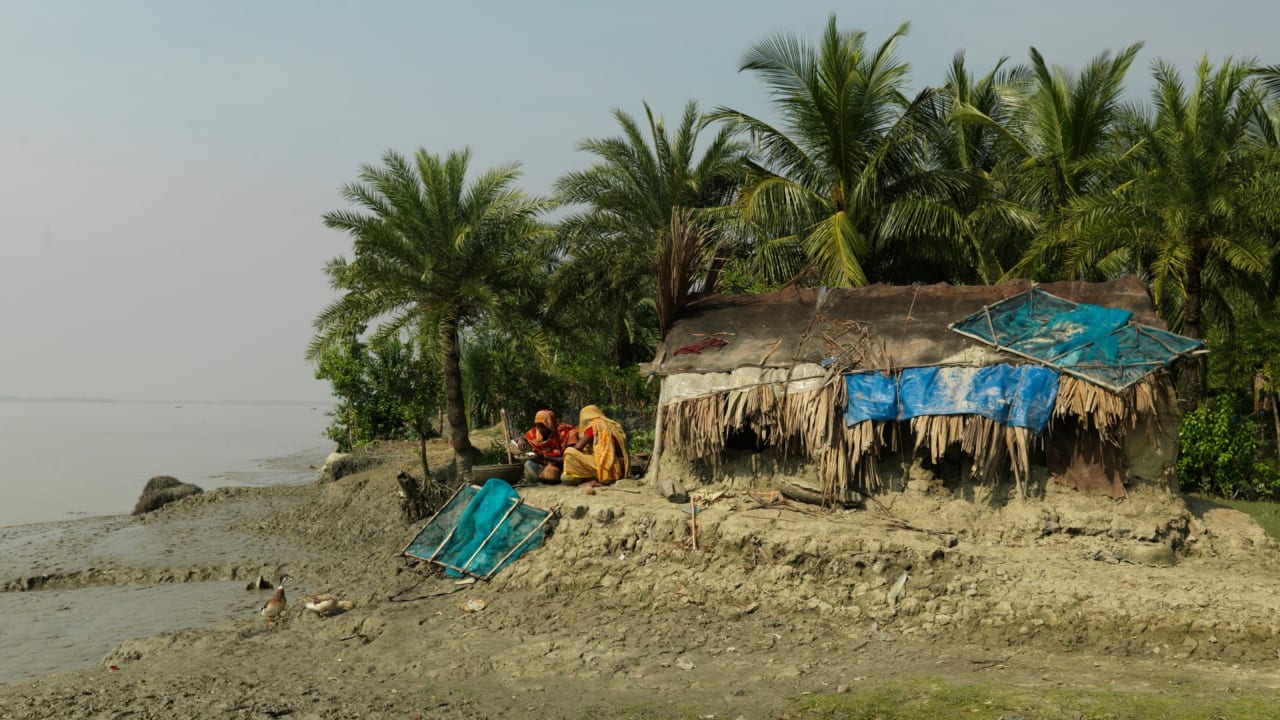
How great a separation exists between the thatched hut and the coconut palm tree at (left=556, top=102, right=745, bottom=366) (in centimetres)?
995

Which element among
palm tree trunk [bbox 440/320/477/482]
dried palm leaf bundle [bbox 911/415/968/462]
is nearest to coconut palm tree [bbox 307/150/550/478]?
palm tree trunk [bbox 440/320/477/482]

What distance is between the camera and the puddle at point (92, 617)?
9766 millimetres

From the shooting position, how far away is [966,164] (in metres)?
23.2

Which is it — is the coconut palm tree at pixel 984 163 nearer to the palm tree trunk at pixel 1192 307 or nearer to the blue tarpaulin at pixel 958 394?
the palm tree trunk at pixel 1192 307

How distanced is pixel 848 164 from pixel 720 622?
487 inches

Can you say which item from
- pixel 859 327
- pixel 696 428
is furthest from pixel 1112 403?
pixel 696 428

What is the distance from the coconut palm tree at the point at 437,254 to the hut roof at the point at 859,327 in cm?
616

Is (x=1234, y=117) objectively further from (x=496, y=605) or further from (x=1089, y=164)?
(x=496, y=605)

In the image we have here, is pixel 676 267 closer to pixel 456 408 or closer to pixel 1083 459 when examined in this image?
pixel 1083 459

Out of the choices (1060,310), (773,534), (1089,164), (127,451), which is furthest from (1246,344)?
(127,451)

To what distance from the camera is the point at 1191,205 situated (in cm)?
1463

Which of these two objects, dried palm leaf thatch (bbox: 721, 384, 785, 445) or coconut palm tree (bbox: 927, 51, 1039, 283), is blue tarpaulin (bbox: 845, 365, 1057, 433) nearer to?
dried palm leaf thatch (bbox: 721, 384, 785, 445)

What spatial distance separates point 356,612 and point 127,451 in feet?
143

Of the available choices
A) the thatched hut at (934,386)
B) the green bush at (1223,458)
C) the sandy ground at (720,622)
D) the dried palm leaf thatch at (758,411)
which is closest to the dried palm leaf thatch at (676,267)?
the thatched hut at (934,386)
